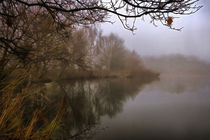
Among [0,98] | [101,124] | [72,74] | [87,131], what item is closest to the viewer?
[0,98]

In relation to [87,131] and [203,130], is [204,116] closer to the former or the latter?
[203,130]

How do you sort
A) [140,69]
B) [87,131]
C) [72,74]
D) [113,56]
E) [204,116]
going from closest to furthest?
1. [87,131]
2. [204,116]
3. [72,74]
4. [140,69]
5. [113,56]

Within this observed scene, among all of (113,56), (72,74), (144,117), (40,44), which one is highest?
(113,56)

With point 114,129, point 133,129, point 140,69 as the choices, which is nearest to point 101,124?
point 114,129

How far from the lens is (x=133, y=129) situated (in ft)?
11.0

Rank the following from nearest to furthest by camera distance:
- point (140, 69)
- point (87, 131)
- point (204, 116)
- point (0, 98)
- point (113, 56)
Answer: point (0, 98)
point (87, 131)
point (204, 116)
point (140, 69)
point (113, 56)

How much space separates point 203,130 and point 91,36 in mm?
14359

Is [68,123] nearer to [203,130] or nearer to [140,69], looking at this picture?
[203,130]

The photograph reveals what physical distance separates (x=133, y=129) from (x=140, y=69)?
2106 cm

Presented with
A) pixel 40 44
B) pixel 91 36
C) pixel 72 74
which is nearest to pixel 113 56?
pixel 91 36

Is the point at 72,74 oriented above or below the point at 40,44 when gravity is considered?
below

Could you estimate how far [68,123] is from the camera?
366 cm

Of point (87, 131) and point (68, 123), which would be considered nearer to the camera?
point (87, 131)

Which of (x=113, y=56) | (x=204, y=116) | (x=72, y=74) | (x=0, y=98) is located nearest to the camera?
(x=0, y=98)
